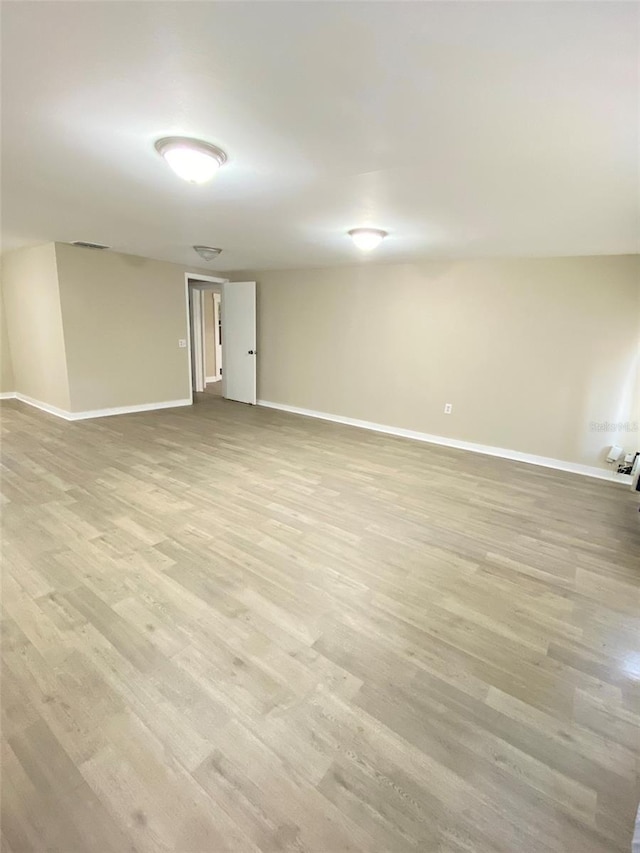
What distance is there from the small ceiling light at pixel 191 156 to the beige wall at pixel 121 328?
390 centimetres

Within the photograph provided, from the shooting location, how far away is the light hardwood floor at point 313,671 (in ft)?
3.88

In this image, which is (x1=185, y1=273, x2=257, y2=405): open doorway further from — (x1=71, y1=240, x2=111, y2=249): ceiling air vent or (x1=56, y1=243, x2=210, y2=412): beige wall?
(x1=71, y1=240, x2=111, y2=249): ceiling air vent

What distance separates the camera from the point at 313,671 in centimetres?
168

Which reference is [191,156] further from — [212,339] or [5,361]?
[212,339]

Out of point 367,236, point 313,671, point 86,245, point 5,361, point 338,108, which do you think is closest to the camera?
point 338,108

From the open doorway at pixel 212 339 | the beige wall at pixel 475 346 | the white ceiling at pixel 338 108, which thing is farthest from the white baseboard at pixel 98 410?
the white ceiling at pixel 338 108

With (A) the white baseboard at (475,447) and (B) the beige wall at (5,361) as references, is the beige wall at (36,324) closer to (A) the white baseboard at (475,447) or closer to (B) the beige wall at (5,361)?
(B) the beige wall at (5,361)

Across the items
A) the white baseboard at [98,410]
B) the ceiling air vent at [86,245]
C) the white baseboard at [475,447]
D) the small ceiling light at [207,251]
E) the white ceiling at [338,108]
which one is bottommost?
the white baseboard at [475,447]

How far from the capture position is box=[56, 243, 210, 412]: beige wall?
16.7 ft

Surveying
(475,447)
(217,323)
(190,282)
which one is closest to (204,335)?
(217,323)

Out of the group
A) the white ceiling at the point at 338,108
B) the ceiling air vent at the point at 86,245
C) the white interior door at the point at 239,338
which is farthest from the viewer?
the white interior door at the point at 239,338

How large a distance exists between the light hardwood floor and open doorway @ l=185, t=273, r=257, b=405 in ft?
12.3

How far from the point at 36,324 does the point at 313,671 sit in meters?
6.10

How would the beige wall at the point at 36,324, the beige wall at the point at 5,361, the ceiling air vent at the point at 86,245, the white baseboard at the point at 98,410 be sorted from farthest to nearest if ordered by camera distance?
the beige wall at the point at 5,361
the white baseboard at the point at 98,410
the beige wall at the point at 36,324
the ceiling air vent at the point at 86,245
